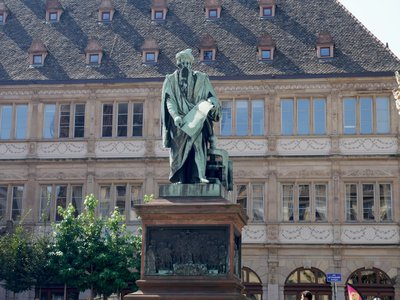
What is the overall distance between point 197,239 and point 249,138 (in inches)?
802

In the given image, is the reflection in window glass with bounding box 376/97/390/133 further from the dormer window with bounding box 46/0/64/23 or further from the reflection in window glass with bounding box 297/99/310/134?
the dormer window with bounding box 46/0/64/23

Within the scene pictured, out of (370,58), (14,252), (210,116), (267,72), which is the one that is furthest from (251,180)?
(210,116)

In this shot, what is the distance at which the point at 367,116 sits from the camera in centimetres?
3222

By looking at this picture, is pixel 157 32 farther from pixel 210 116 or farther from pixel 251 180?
pixel 210 116

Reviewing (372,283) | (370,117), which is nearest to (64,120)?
(370,117)

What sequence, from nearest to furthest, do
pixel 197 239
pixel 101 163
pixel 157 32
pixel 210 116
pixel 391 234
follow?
pixel 197 239
pixel 210 116
pixel 391 234
pixel 101 163
pixel 157 32

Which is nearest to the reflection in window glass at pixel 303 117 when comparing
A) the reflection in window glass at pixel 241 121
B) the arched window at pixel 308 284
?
the reflection in window glass at pixel 241 121

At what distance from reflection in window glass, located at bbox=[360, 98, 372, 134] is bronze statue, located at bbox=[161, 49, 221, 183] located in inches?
762

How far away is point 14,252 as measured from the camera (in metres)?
27.9

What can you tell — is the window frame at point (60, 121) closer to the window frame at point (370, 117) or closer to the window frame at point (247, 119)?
the window frame at point (247, 119)

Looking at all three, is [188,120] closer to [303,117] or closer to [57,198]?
[303,117]

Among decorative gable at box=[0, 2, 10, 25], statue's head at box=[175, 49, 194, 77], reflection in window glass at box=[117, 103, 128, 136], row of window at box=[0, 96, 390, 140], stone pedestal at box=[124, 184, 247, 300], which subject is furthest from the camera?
decorative gable at box=[0, 2, 10, 25]

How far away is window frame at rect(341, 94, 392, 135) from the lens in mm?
32125

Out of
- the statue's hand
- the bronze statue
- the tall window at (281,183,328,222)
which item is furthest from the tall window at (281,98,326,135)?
the statue's hand
